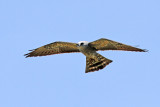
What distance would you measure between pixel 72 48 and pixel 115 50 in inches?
82.7

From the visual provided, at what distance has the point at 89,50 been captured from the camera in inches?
691

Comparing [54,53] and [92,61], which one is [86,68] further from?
[54,53]

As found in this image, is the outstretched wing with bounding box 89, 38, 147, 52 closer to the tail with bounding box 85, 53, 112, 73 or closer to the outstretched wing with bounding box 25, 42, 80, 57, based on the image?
the tail with bounding box 85, 53, 112, 73

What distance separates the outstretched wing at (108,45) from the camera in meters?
17.0

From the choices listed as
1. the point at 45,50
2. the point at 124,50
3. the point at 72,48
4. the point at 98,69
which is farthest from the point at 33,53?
the point at 124,50

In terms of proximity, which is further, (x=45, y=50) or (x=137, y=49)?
(x=45, y=50)

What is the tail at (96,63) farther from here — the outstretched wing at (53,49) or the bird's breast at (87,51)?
the outstretched wing at (53,49)

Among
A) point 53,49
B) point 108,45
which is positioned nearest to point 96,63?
point 108,45

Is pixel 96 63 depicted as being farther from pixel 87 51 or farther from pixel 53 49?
pixel 53 49

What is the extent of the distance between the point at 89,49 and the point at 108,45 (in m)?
0.86

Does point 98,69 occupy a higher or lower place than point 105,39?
lower

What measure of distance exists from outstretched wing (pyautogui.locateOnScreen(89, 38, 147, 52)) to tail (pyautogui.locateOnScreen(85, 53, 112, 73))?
1.39 feet

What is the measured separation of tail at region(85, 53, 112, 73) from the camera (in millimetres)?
17812

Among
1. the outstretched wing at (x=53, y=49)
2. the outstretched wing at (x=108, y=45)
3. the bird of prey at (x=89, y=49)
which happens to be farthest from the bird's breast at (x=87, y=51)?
the outstretched wing at (x=53, y=49)
